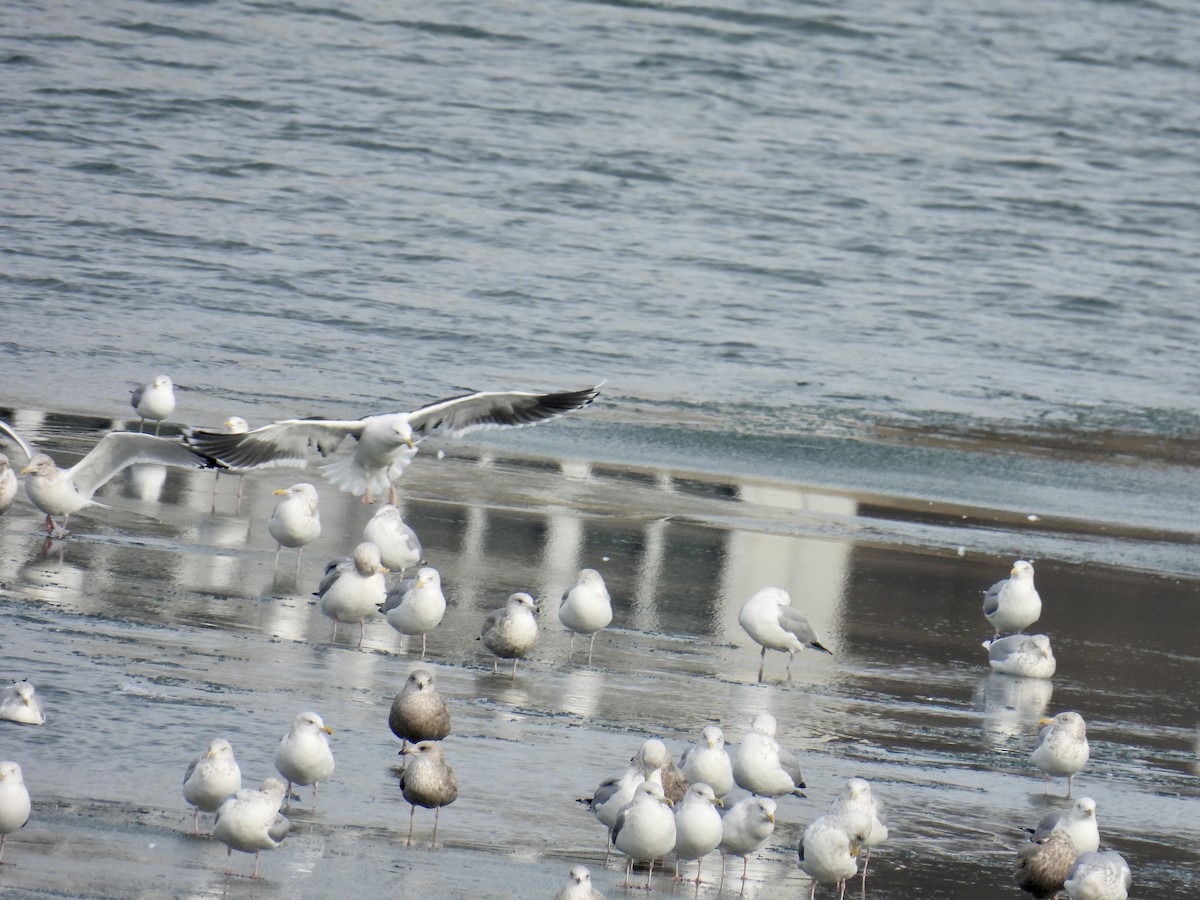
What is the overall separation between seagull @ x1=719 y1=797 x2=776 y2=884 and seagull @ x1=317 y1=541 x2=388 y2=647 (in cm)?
291

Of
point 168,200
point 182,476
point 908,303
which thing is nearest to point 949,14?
point 908,303

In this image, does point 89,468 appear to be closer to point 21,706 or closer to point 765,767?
point 21,706

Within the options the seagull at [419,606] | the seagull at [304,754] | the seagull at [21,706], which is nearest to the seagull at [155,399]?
the seagull at [419,606]

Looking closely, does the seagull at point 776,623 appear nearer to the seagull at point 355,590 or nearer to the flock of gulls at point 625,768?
the flock of gulls at point 625,768

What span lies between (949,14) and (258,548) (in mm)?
35460

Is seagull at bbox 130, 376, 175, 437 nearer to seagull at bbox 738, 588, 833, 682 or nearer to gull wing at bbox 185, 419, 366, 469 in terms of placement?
gull wing at bbox 185, 419, 366, 469

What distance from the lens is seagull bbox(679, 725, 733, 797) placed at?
274 inches

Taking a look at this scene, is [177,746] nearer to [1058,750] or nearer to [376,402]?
[1058,750]

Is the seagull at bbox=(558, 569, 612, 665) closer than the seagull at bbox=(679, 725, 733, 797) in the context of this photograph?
No

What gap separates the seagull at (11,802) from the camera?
5.36 m

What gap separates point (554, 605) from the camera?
987 cm

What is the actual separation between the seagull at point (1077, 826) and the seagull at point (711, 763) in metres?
1.21

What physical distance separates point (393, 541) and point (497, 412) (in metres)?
2.48

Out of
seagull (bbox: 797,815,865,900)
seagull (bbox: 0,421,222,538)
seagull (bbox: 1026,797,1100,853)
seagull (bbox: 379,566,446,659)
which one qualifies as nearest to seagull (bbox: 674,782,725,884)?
seagull (bbox: 797,815,865,900)
